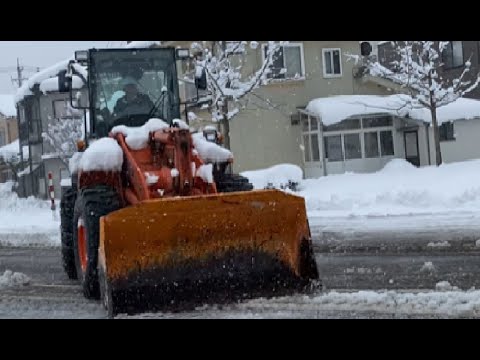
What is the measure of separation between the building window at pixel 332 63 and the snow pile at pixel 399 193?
784 centimetres

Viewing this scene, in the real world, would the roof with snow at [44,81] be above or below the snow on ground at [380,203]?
above

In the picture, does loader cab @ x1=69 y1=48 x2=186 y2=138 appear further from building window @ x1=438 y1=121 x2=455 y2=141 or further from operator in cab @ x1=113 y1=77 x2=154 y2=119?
building window @ x1=438 y1=121 x2=455 y2=141

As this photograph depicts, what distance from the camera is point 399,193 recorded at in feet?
57.3

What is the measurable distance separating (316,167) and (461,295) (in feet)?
75.2

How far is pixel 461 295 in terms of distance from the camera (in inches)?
285

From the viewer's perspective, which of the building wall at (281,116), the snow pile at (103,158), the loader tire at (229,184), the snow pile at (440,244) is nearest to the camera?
the snow pile at (103,158)

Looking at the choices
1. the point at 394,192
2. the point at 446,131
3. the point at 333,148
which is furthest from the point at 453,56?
the point at 394,192

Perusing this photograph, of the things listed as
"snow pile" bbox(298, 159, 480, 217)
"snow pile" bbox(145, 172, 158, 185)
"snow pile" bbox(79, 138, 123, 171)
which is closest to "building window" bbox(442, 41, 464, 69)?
"snow pile" bbox(298, 159, 480, 217)

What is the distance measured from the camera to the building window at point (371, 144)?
101ft

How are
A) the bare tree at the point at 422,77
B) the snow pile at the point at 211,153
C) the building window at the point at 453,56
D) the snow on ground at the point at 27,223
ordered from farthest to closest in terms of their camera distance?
the building window at the point at 453,56 → the bare tree at the point at 422,77 → the snow on ground at the point at 27,223 → the snow pile at the point at 211,153

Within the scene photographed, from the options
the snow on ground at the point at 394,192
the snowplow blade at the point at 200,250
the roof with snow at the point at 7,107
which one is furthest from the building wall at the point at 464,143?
the roof with snow at the point at 7,107

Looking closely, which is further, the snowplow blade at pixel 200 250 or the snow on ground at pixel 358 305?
the snowplow blade at pixel 200 250

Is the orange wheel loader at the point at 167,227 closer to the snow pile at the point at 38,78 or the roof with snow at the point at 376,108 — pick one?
the roof with snow at the point at 376,108

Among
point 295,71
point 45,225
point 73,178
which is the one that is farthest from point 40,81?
point 73,178
